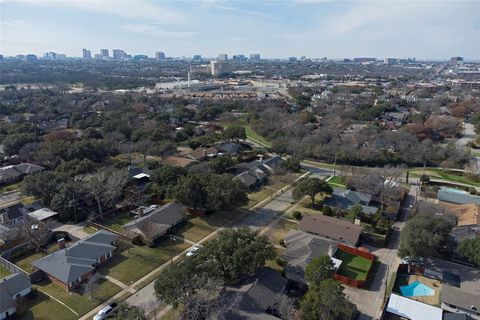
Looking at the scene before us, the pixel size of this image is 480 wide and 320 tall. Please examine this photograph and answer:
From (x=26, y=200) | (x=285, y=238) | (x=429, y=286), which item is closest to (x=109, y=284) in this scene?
(x=285, y=238)

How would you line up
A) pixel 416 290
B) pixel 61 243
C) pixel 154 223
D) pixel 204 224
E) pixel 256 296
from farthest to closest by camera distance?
pixel 204 224 < pixel 154 223 < pixel 61 243 < pixel 416 290 < pixel 256 296

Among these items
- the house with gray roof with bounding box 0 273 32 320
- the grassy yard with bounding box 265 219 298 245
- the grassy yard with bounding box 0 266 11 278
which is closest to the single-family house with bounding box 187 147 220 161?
the grassy yard with bounding box 265 219 298 245

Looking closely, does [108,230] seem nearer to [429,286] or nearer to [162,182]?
[162,182]

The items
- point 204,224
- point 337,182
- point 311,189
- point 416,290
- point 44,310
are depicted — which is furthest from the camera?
point 337,182

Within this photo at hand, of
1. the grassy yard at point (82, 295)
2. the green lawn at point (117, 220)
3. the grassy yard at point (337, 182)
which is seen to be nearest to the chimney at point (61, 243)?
the grassy yard at point (82, 295)

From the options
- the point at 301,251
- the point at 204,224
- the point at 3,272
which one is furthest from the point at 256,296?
the point at 3,272

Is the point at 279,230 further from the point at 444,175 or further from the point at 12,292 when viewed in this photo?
the point at 444,175

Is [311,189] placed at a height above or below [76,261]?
above
